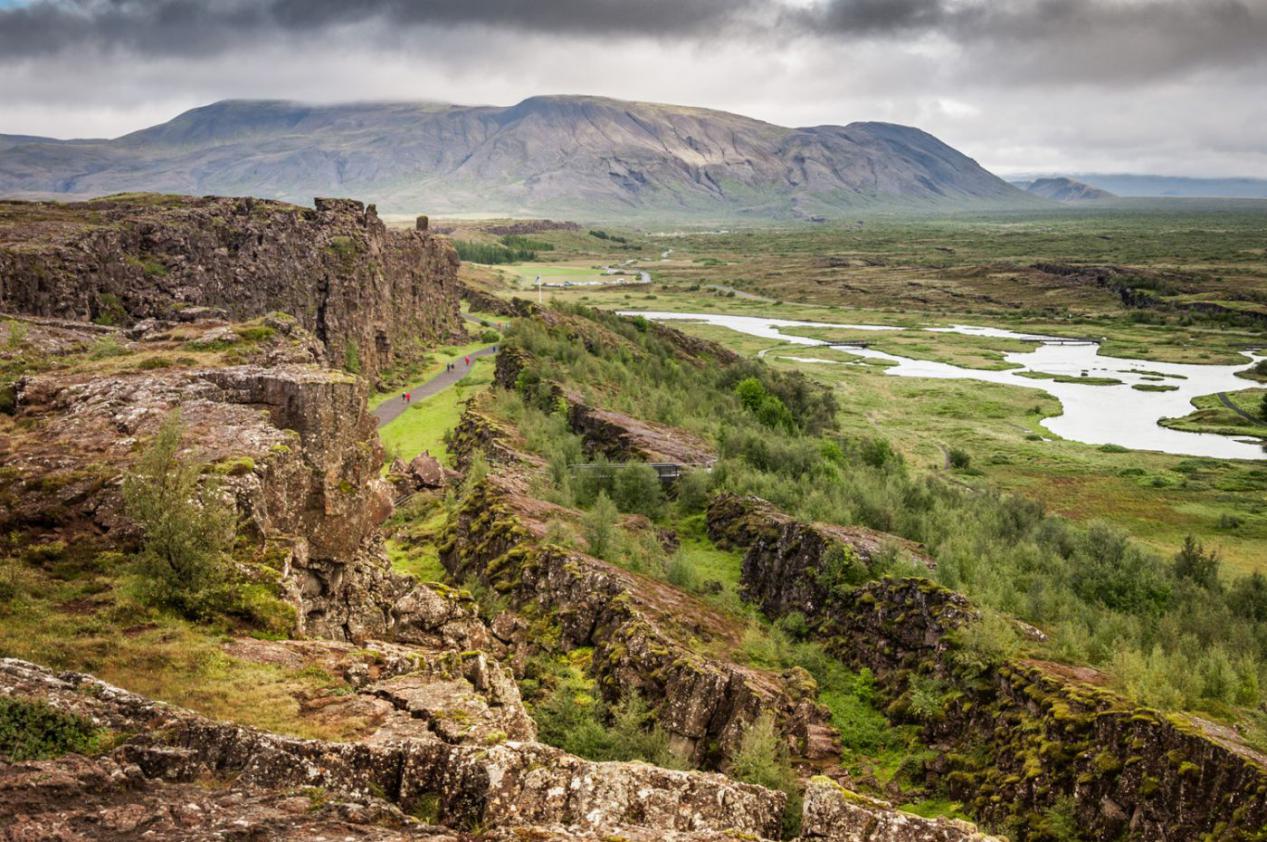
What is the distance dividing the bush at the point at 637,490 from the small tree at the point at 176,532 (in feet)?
114

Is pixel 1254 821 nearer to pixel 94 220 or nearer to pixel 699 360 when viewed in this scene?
pixel 94 220

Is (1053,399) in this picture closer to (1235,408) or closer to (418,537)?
(1235,408)

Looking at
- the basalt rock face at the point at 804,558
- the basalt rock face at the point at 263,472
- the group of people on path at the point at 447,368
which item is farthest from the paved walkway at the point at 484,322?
the basalt rock face at the point at 263,472

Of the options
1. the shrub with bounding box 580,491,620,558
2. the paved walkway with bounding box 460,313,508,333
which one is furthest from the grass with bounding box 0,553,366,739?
the paved walkway with bounding box 460,313,508,333

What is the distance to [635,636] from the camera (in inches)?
1167

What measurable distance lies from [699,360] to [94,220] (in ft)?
192

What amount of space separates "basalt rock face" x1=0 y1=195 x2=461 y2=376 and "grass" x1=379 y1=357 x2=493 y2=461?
768cm

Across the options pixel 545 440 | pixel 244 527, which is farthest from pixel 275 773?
pixel 545 440

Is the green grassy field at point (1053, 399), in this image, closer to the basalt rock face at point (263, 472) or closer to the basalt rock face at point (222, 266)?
the basalt rock face at point (222, 266)

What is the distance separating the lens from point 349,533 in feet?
79.2

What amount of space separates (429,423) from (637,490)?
2159 centimetres

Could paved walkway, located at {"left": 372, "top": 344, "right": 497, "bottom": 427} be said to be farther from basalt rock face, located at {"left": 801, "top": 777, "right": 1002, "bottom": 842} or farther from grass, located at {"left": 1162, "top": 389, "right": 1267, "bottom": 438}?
grass, located at {"left": 1162, "top": 389, "right": 1267, "bottom": 438}

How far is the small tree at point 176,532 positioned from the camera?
17.2m

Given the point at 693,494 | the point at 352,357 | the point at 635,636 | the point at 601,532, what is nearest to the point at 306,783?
the point at 635,636
